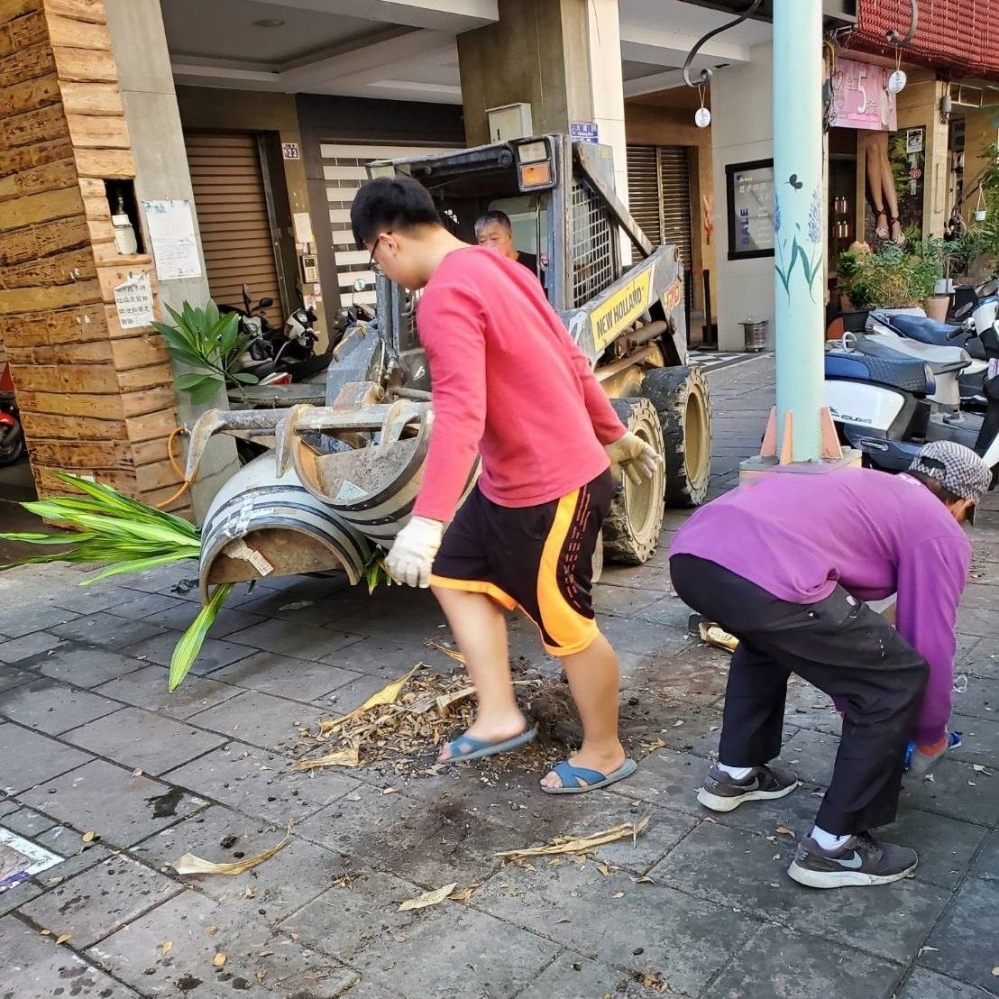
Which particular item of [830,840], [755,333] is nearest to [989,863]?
[830,840]

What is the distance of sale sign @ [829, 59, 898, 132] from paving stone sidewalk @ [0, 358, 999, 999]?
10831 mm

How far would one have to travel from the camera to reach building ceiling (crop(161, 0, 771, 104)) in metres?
8.12

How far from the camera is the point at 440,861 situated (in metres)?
2.71

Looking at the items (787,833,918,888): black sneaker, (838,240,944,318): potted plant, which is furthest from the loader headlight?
(838,240,944,318): potted plant

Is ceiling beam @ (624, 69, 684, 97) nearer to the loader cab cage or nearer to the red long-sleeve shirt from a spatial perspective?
the loader cab cage

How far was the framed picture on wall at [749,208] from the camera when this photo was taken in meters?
12.5

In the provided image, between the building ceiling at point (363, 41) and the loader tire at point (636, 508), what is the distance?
15.0ft

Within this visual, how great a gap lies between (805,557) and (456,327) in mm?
1090

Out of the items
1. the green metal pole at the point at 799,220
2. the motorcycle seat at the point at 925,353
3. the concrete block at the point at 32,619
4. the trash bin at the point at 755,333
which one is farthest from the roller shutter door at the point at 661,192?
the concrete block at the point at 32,619

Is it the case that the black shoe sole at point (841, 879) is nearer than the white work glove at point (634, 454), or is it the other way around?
the black shoe sole at point (841, 879)

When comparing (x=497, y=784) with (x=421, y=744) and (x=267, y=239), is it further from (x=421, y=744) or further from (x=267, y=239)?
(x=267, y=239)

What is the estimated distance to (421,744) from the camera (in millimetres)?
3404

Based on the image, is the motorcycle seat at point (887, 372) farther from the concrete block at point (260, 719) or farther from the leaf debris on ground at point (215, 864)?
the leaf debris on ground at point (215, 864)

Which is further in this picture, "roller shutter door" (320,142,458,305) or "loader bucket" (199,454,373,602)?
"roller shutter door" (320,142,458,305)
